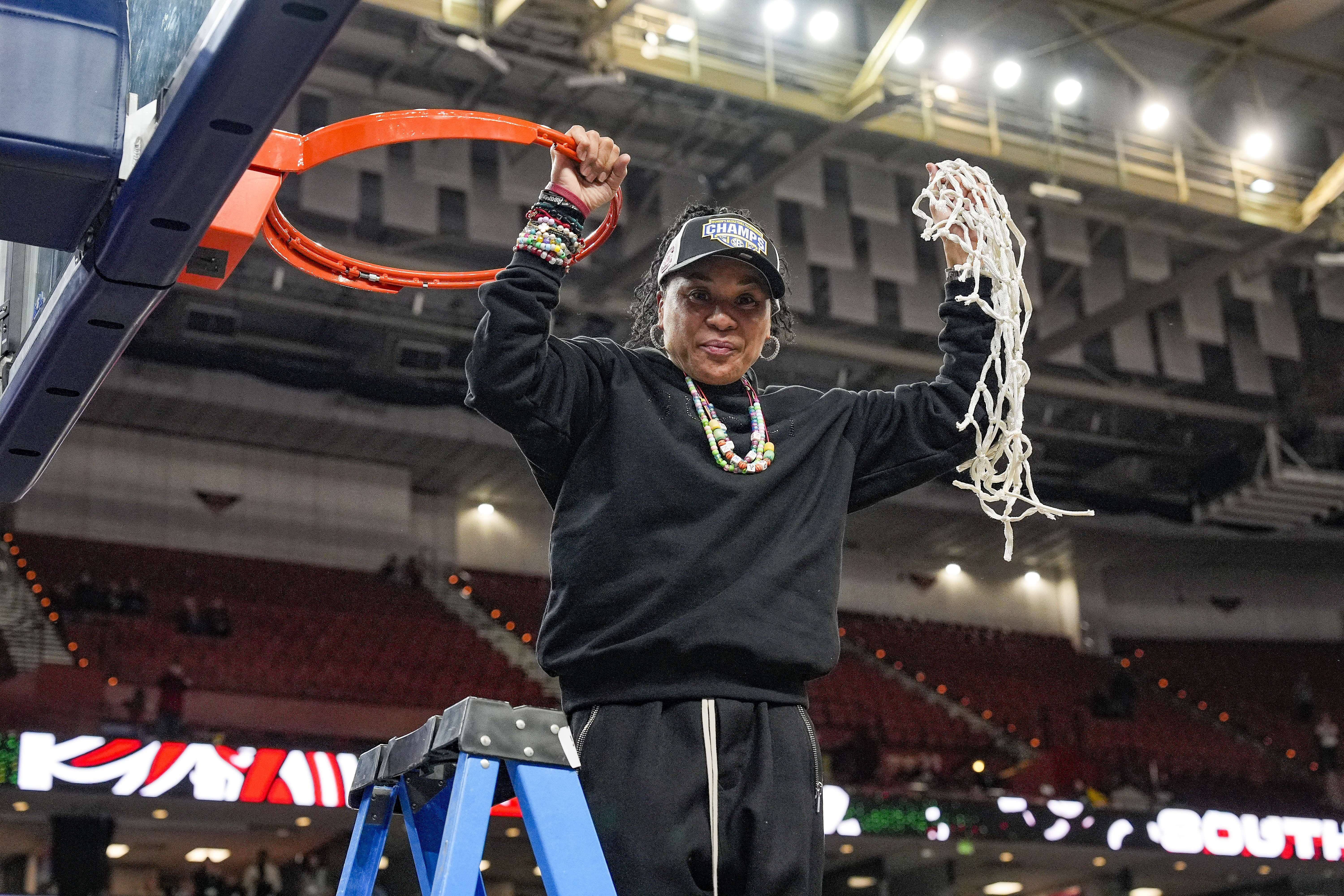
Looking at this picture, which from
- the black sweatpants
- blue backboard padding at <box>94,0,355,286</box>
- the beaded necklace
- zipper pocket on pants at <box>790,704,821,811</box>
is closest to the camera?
blue backboard padding at <box>94,0,355,286</box>

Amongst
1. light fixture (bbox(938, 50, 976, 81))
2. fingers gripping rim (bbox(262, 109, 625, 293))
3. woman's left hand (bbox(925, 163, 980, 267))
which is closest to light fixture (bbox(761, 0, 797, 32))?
light fixture (bbox(938, 50, 976, 81))

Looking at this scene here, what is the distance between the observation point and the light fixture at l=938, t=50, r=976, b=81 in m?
9.42

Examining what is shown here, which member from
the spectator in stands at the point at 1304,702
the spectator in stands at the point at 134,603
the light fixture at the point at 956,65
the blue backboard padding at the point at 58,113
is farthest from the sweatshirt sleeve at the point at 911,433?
the spectator in stands at the point at 1304,702

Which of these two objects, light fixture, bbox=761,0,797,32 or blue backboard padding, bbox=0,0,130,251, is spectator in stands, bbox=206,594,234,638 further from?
blue backboard padding, bbox=0,0,130,251

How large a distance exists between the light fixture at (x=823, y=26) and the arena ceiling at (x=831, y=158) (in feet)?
0.59

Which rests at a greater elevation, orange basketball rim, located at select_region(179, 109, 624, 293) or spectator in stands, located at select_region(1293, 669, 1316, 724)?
spectator in stands, located at select_region(1293, 669, 1316, 724)

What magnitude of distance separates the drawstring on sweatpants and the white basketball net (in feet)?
1.68

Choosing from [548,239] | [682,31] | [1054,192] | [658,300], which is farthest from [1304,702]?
[548,239]

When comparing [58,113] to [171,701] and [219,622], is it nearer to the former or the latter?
[171,701]

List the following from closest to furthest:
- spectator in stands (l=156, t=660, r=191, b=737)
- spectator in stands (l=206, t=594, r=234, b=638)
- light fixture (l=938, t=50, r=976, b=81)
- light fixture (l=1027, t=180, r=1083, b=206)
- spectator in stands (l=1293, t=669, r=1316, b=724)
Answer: spectator in stands (l=156, t=660, r=191, b=737)
light fixture (l=938, t=50, r=976, b=81)
light fixture (l=1027, t=180, r=1083, b=206)
spectator in stands (l=206, t=594, r=234, b=638)
spectator in stands (l=1293, t=669, r=1316, b=724)

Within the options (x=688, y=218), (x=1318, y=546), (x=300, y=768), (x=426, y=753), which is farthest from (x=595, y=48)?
(x=1318, y=546)

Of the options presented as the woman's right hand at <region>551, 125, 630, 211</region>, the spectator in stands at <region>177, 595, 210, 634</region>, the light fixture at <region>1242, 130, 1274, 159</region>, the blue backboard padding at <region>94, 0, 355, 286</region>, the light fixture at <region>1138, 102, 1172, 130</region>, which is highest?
the light fixture at <region>1138, 102, 1172, 130</region>

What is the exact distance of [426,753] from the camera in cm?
151

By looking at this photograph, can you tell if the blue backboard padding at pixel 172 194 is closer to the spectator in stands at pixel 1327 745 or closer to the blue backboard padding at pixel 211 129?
the blue backboard padding at pixel 211 129
